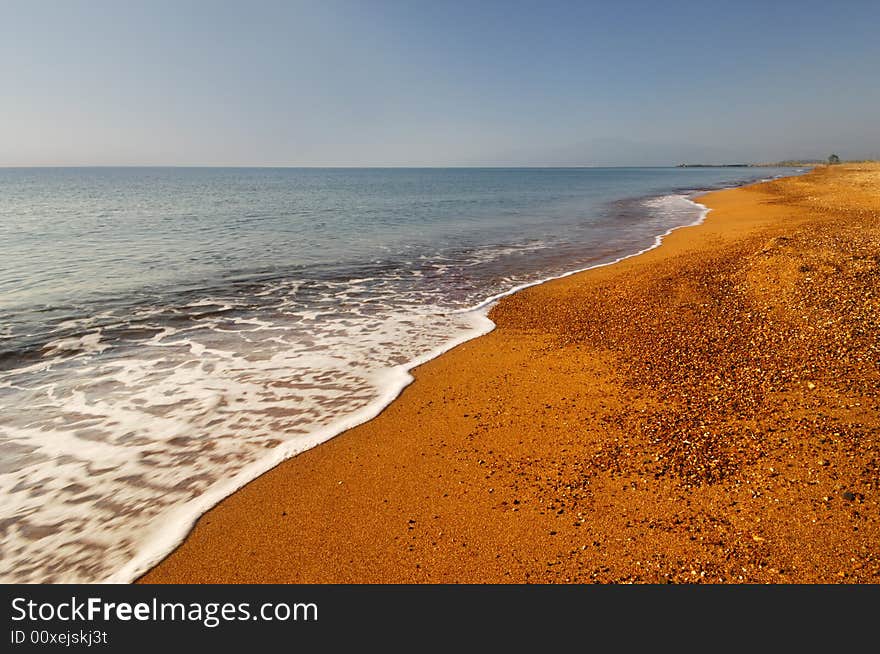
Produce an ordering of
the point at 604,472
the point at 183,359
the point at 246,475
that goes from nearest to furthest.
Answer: the point at 604,472 < the point at 246,475 < the point at 183,359

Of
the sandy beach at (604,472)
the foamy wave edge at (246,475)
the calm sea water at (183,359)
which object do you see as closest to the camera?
the sandy beach at (604,472)

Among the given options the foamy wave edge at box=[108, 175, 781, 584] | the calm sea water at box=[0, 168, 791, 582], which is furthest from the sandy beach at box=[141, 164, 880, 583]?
the calm sea water at box=[0, 168, 791, 582]

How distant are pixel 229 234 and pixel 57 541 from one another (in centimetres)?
2548

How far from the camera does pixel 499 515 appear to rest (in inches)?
178

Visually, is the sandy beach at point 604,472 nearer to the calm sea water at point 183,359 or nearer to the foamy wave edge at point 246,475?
the foamy wave edge at point 246,475

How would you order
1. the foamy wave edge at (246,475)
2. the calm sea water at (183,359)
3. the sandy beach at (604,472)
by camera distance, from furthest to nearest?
the calm sea water at (183,359), the foamy wave edge at (246,475), the sandy beach at (604,472)

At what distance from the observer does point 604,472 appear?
4.99 meters

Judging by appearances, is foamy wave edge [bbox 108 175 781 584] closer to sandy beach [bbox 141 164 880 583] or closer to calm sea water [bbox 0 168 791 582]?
calm sea water [bbox 0 168 791 582]

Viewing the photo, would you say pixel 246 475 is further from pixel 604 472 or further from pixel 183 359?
pixel 183 359

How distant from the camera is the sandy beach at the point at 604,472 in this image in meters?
3.91

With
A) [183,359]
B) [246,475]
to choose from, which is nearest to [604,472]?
[246,475]

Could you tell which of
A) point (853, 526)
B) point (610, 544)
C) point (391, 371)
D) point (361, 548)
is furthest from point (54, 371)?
point (853, 526)

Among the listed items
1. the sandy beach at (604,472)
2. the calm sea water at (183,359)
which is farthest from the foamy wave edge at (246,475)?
the sandy beach at (604,472)
